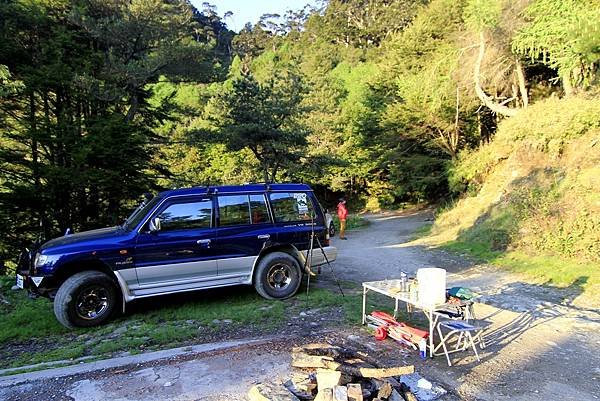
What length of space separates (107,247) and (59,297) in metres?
0.95

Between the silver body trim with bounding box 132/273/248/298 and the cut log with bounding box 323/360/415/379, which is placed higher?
the silver body trim with bounding box 132/273/248/298

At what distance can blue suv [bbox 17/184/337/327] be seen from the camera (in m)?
6.35

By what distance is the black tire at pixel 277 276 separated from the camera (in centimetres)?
758

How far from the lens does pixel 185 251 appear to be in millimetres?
6996

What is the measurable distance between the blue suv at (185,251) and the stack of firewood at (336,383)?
10.5ft

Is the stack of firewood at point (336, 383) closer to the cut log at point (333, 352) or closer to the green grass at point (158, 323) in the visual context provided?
the cut log at point (333, 352)

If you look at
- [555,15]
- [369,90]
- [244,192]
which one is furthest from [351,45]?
[244,192]

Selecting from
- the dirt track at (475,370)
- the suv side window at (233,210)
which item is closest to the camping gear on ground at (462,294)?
the dirt track at (475,370)

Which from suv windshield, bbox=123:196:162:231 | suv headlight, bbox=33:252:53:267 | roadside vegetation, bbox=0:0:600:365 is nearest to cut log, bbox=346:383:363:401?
roadside vegetation, bbox=0:0:600:365

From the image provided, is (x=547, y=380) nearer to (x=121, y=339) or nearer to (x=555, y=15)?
(x=121, y=339)

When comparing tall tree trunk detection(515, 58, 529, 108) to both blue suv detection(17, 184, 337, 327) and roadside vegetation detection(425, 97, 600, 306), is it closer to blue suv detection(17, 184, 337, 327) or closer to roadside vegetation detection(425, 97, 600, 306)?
roadside vegetation detection(425, 97, 600, 306)

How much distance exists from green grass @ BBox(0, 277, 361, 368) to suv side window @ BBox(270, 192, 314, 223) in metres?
1.46

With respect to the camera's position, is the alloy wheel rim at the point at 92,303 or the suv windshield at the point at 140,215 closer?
the alloy wheel rim at the point at 92,303

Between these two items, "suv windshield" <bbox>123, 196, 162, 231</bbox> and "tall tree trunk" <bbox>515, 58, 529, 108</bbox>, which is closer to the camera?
"suv windshield" <bbox>123, 196, 162, 231</bbox>
